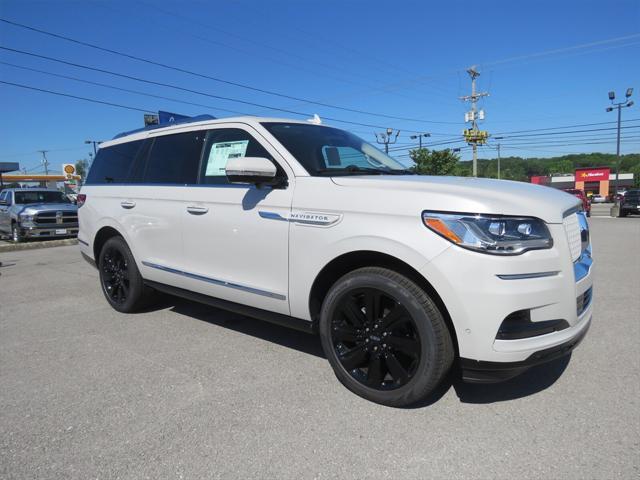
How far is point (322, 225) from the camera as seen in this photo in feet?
9.31

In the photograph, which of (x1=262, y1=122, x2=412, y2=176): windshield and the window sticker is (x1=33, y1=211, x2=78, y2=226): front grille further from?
(x1=262, y1=122, x2=412, y2=176): windshield

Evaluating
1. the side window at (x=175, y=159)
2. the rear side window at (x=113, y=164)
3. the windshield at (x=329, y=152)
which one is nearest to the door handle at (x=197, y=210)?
the side window at (x=175, y=159)

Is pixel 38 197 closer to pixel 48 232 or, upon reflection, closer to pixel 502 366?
pixel 48 232

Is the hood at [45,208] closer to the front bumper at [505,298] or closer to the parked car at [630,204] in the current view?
the front bumper at [505,298]

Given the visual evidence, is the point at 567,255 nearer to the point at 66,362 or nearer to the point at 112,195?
the point at 66,362

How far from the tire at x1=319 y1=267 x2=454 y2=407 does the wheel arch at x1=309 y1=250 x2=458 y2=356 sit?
0.18 feet

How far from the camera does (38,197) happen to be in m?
14.3

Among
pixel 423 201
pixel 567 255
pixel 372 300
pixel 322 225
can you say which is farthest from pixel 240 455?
pixel 567 255

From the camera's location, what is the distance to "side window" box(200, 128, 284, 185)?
345cm

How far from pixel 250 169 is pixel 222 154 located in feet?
2.73

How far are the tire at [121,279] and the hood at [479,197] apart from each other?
110 inches

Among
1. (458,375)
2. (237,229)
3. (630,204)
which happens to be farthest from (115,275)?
(630,204)

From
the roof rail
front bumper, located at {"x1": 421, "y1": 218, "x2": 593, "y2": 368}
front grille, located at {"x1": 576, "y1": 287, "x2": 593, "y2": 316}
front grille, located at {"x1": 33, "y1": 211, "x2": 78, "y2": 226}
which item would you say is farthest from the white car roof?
front grille, located at {"x1": 33, "y1": 211, "x2": 78, "y2": 226}

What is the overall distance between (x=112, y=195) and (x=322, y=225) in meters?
2.95
